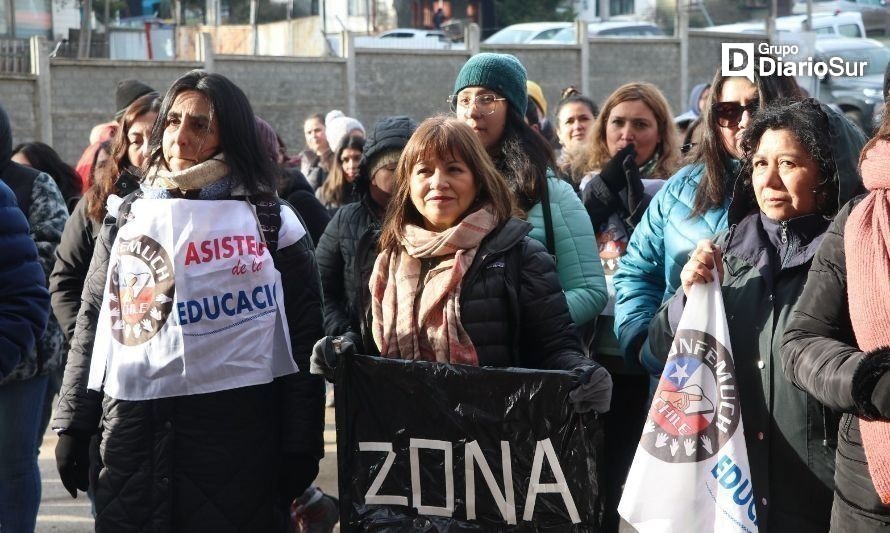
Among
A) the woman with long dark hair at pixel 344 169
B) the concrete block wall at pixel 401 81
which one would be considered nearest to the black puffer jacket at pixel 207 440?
the woman with long dark hair at pixel 344 169

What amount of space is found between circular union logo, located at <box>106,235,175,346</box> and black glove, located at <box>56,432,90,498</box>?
39 cm

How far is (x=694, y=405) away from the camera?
3.43 meters

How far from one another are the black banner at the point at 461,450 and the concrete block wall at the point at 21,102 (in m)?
21.8

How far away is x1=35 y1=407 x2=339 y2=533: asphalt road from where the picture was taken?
606 centimetres

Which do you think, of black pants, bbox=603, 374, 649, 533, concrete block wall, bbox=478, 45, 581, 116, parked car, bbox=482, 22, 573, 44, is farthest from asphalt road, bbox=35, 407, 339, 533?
parked car, bbox=482, 22, 573, 44

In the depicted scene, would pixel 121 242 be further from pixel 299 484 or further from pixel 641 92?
pixel 641 92

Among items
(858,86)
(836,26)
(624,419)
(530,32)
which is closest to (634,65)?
(530,32)

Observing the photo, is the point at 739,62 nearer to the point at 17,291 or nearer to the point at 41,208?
the point at 17,291

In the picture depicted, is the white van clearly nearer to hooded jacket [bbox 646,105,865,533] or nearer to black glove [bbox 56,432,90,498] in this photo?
hooded jacket [bbox 646,105,865,533]

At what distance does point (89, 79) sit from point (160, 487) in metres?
22.5

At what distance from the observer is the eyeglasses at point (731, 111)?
4125 mm

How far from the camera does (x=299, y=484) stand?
389 centimetres

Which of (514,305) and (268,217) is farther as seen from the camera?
(268,217)

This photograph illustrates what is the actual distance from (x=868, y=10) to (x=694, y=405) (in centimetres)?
3471
